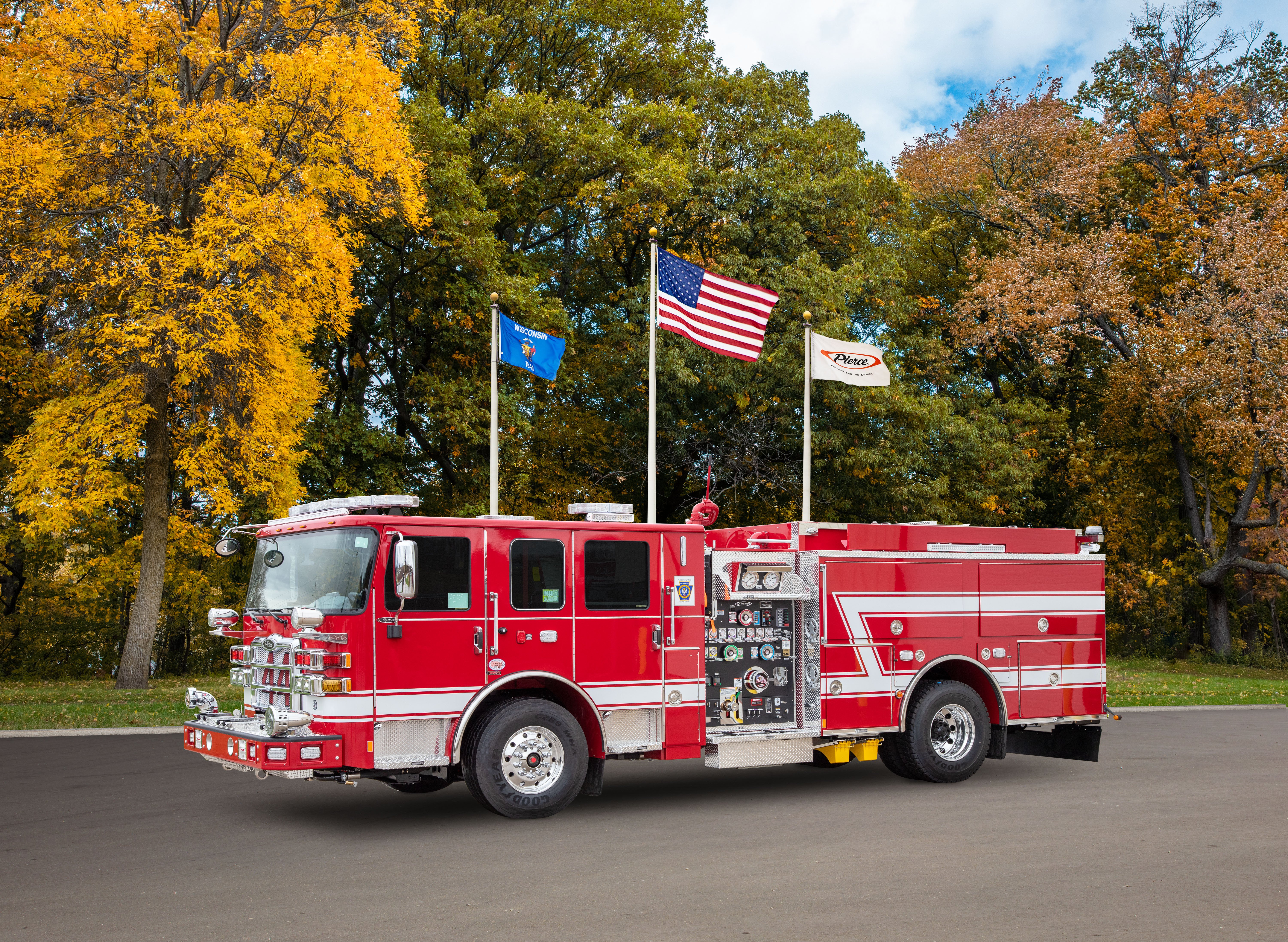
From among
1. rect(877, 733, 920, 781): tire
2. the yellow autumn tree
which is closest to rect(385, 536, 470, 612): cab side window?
rect(877, 733, 920, 781): tire

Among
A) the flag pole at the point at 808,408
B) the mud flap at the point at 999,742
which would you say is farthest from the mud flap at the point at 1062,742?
the flag pole at the point at 808,408

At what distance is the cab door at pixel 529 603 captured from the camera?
9.65 m

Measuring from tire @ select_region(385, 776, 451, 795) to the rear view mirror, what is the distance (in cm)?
258

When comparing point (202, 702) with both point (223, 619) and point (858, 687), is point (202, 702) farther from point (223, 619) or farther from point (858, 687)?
point (858, 687)

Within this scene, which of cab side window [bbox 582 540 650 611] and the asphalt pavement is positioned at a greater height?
cab side window [bbox 582 540 650 611]

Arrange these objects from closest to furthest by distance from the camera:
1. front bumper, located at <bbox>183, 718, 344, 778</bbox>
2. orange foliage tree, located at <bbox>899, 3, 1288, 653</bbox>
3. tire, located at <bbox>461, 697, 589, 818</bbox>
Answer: front bumper, located at <bbox>183, 718, 344, 778</bbox>, tire, located at <bbox>461, 697, 589, 818</bbox>, orange foliage tree, located at <bbox>899, 3, 1288, 653</bbox>

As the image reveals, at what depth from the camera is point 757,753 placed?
10789 millimetres

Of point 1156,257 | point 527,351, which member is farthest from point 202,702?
point 1156,257

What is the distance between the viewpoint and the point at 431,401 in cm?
2669

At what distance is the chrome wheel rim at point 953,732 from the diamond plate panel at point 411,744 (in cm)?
533

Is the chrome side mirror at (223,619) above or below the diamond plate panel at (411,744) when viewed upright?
above

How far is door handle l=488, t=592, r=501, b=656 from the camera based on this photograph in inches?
378

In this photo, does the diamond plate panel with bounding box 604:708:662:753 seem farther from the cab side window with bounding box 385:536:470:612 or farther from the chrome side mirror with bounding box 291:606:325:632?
the chrome side mirror with bounding box 291:606:325:632

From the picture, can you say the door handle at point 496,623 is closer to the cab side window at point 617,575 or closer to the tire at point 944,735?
the cab side window at point 617,575
